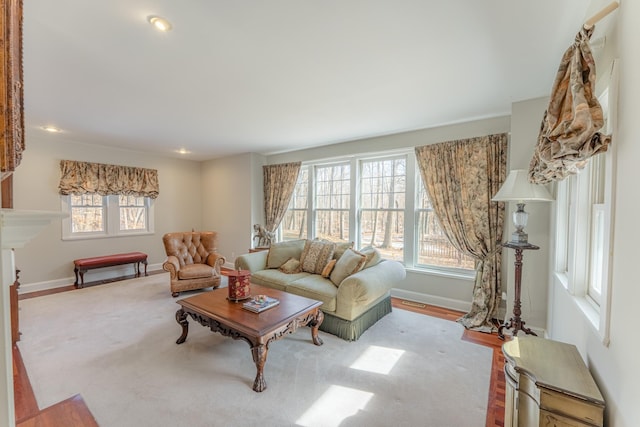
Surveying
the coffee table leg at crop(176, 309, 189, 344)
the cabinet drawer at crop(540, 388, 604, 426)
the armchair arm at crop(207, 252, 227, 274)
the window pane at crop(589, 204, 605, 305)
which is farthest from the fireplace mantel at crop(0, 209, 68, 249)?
the armchair arm at crop(207, 252, 227, 274)

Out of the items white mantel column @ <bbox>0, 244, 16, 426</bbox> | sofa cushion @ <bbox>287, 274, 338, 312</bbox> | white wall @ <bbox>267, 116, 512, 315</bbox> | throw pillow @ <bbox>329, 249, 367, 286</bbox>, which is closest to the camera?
white mantel column @ <bbox>0, 244, 16, 426</bbox>

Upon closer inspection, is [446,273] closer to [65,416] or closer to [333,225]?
[333,225]

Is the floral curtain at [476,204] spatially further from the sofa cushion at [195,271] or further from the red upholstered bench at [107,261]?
the red upholstered bench at [107,261]

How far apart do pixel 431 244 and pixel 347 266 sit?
152cm

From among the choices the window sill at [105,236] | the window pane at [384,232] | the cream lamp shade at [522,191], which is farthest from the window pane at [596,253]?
the window sill at [105,236]

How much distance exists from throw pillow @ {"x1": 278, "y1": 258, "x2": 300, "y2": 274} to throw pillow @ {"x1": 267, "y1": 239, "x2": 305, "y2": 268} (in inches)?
5.0

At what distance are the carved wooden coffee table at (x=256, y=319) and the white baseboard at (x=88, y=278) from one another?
3581 mm

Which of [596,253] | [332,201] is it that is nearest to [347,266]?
[332,201]

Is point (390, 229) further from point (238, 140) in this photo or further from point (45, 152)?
point (45, 152)

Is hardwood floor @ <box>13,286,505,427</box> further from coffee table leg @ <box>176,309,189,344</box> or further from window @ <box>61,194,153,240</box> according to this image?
window @ <box>61,194,153,240</box>

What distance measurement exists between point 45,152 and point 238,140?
10.7 feet

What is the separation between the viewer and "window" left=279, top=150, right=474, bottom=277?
3.93 m

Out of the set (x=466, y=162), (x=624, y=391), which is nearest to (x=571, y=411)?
(x=624, y=391)

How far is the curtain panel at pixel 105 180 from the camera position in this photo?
15.3 ft
